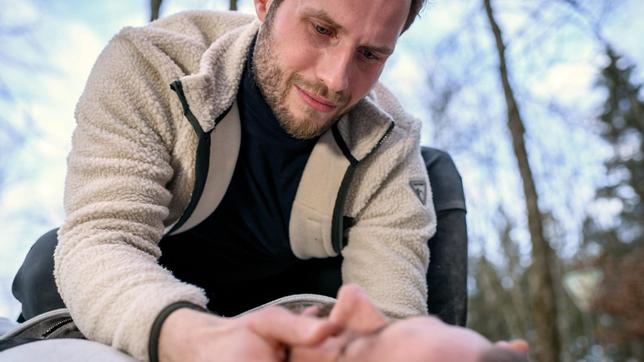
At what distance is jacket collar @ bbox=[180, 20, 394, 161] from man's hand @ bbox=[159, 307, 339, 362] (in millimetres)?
619

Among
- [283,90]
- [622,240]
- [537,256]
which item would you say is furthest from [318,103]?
[622,240]

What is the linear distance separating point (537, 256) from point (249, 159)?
2.99m

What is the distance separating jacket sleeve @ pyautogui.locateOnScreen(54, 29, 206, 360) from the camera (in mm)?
920

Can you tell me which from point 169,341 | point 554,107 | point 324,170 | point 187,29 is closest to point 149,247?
point 169,341

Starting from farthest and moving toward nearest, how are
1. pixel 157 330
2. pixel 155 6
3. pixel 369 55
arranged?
pixel 155 6 → pixel 369 55 → pixel 157 330

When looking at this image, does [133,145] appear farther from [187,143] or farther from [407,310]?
[407,310]

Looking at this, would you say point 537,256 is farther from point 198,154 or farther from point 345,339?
point 345,339

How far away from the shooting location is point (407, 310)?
1.39 meters

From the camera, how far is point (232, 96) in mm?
1452

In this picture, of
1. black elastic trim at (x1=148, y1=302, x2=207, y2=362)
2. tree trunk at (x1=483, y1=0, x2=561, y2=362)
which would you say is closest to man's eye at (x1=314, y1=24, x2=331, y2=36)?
black elastic trim at (x1=148, y1=302, x2=207, y2=362)

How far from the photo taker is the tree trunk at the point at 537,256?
380cm

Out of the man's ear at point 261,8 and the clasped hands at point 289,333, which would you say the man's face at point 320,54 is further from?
the clasped hands at point 289,333

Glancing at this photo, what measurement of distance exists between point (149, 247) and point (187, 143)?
31cm

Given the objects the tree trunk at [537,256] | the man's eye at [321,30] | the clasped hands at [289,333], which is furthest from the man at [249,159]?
the tree trunk at [537,256]
